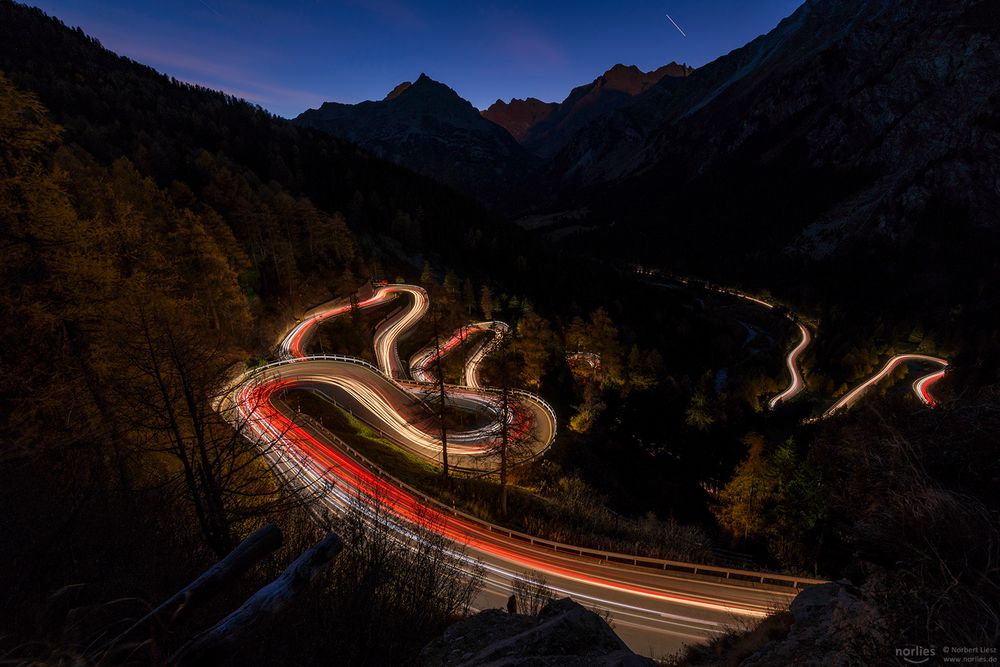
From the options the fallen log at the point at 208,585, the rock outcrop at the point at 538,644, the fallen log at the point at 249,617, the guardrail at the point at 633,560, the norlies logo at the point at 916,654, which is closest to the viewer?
the fallen log at the point at 249,617

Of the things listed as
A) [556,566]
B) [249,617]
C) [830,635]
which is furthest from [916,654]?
[556,566]

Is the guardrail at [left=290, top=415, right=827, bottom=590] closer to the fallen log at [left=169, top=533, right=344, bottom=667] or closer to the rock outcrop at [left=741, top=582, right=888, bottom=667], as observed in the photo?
the rock outcrop at [left=741, top=582, right=888, bottom=667]

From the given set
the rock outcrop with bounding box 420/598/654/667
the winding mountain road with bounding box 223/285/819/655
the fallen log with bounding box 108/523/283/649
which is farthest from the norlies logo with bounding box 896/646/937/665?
the winding mountain road with bounding box 223/285/819/655

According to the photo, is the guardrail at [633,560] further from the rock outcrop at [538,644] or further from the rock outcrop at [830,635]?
the rock outcrop at [538,644]

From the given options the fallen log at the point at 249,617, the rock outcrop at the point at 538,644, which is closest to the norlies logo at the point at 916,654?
the rock outcrop at the point at 538,644

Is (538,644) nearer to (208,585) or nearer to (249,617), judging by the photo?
(249,617)
